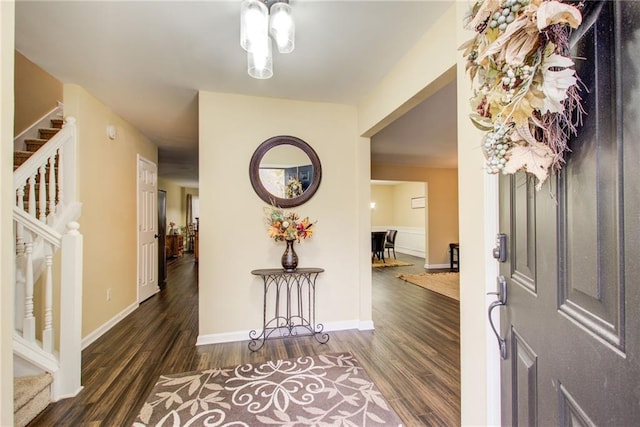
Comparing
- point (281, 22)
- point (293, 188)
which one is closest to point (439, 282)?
point (293, 188)

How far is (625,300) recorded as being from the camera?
496 millimetres

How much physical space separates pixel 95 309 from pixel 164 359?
113cm

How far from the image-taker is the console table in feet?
9.25

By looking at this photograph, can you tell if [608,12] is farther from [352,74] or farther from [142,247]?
[142,247]

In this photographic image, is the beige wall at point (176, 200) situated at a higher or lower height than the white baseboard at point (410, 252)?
higher

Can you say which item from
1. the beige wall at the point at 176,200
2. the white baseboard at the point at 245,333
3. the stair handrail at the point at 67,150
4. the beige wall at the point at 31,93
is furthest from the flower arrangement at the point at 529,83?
the beige wall at the point at 176,200

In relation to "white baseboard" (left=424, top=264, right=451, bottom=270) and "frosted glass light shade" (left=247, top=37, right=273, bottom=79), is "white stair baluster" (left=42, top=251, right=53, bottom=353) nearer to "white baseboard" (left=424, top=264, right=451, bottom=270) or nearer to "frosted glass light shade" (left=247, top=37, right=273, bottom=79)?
"frosted glass light shade" (left=247, top=37, right=273, bottom=79)

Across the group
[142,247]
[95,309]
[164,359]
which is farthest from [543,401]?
[142,247]

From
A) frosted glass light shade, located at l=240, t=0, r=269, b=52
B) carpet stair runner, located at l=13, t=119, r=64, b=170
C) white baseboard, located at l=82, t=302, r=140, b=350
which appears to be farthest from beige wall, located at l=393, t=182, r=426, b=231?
carpet stair runner, located at l=13, t=119, r=64, b=170

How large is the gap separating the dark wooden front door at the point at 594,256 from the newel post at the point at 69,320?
2.61 metres

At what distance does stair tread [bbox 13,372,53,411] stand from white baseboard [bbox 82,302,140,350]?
90 centimetres

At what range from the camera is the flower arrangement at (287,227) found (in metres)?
2.71

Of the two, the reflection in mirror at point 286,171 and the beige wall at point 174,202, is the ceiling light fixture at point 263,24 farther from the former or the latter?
the beige wall at point 174,202

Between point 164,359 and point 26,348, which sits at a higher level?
point 26,348
